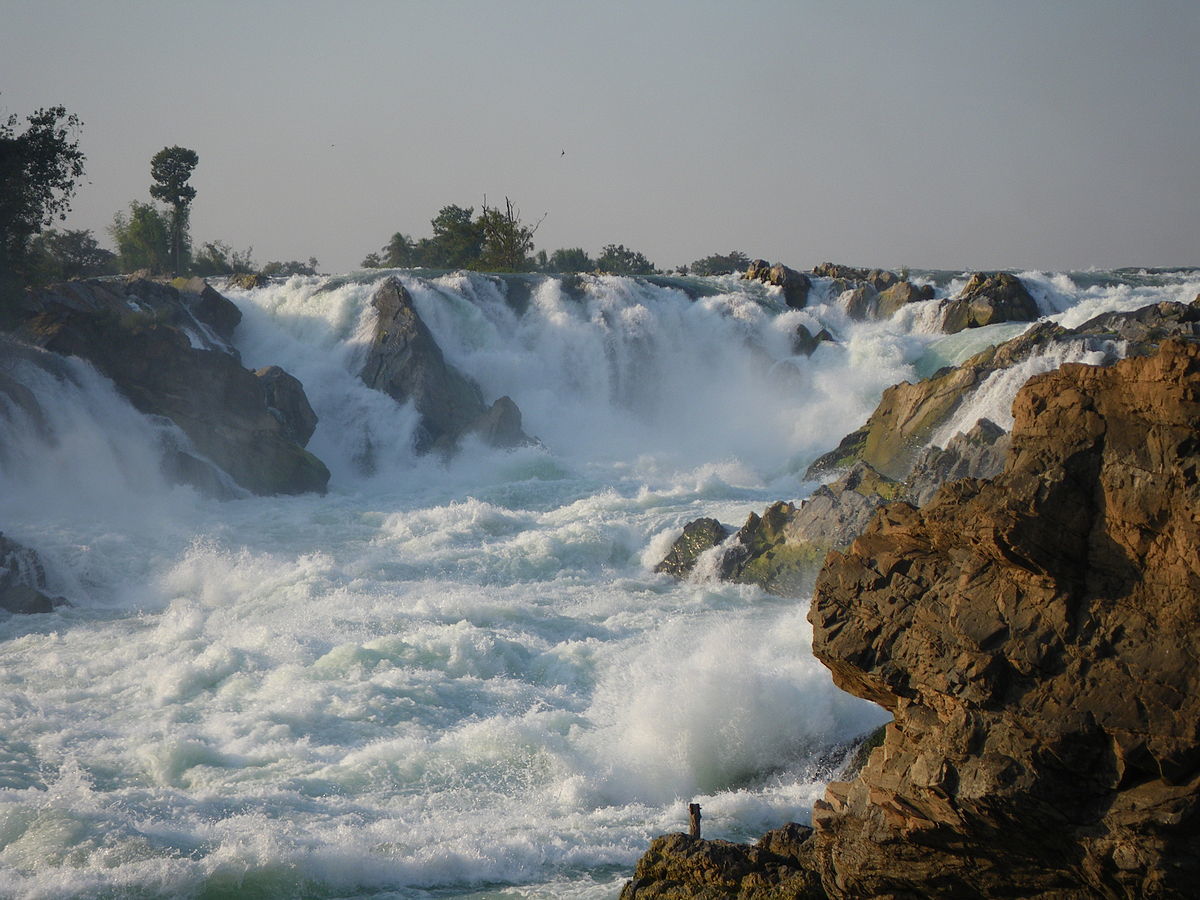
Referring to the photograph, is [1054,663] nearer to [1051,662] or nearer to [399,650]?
[1051,662]

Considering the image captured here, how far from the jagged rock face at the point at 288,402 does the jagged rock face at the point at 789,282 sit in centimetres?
1905

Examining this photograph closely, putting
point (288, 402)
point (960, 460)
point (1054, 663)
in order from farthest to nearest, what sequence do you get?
point (288, 402), point (960, 460), point (1054, 663)

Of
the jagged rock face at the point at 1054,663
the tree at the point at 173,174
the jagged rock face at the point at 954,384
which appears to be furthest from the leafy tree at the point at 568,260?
the jagged rock face at the point at 1054,663

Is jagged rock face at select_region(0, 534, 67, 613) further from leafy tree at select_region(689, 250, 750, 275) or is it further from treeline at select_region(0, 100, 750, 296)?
leafy tree at select_region(689, 250, 750, 275)

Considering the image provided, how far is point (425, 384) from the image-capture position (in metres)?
34.3

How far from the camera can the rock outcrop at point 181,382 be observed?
28.2 meters

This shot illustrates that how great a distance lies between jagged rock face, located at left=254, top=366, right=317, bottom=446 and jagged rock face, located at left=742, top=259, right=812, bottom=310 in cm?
1905

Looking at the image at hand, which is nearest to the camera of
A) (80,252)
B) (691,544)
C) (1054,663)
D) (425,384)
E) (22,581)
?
(1054,663)

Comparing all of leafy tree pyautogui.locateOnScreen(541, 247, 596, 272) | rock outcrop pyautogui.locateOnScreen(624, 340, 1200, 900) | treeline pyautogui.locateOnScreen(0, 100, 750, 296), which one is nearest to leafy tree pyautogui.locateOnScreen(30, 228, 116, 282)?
treeline pyautogui.locateOnScreen(0, 100, 750, 296)

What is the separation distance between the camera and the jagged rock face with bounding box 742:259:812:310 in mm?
43500

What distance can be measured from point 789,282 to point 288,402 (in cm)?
2034

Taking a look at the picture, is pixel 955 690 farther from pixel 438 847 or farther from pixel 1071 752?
pixel 438 847

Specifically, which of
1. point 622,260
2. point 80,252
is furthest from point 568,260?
point 80,252

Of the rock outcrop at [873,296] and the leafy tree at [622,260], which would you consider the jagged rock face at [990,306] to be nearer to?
the rock outcrop at [873,296]
